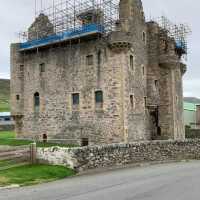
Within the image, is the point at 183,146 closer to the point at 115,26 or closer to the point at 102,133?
the point at 102,133

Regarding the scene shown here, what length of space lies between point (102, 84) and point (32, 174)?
16.1 meters

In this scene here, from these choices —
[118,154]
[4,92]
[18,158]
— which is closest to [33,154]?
[18,158]

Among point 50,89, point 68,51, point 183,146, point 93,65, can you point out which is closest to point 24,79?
point 50,89

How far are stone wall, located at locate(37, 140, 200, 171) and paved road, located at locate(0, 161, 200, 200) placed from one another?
212cm

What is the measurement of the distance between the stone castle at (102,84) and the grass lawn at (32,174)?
40.7ft

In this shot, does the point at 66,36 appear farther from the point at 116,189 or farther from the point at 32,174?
the point at 116,189

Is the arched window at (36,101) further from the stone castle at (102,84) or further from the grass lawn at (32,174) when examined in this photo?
the grass lawn at (32,174)

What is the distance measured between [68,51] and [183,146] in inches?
511

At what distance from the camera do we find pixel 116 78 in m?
34.8

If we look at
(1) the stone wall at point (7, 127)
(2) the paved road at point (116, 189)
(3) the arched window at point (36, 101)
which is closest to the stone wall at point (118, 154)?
(2) the paved road at point (116, 189)

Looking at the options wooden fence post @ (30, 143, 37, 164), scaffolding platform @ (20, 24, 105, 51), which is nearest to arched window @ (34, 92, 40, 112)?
scaffolding platform @ (20, 24, 105, 51)

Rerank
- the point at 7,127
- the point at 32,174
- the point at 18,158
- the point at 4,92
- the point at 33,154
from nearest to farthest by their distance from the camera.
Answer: the point at 32,174 → the point at 18,158 → the point at 33,154 → the point at 7,127 → the point at 4,92

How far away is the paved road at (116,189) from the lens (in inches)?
579

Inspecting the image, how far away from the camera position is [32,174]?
20.6m
